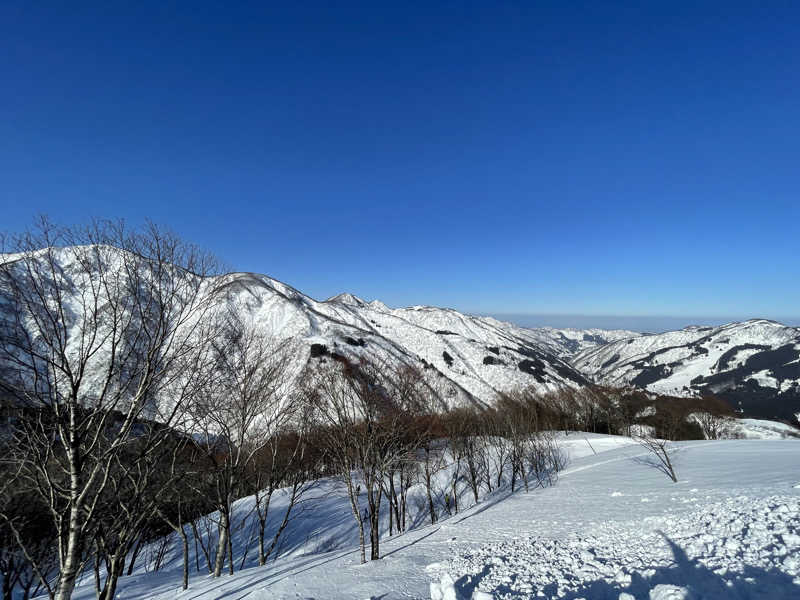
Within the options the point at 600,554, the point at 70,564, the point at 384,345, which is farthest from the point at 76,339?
the point at 384,345

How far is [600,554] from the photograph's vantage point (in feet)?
31.6

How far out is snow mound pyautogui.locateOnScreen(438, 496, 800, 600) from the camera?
7.10 meters

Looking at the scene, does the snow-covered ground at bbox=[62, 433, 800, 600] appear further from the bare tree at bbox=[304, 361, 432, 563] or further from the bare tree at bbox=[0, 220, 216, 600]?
the bare tree at bbox=[0, 220, 216, 600]

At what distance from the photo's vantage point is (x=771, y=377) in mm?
195625

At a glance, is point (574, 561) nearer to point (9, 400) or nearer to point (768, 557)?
point (768, 557)

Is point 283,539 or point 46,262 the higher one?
point 46,262

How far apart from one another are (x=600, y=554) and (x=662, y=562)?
160cm

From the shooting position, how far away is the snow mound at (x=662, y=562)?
710 cm

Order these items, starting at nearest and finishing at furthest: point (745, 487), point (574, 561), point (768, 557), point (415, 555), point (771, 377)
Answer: point (768, 557)
point (574, 561)
point (415, 555)
point (745, 487)
point (771, 377)

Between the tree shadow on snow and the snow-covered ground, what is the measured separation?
0.02 metres

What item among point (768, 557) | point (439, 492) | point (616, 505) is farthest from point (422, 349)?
point (768, 557)

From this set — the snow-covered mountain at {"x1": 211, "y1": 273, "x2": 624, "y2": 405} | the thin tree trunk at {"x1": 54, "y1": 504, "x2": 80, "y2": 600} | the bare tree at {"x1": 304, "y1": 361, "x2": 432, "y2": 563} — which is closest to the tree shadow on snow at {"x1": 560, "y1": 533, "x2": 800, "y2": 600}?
the bare tree at {"x1": 304, "y1": 361, "x2": 432, "y2": 563}

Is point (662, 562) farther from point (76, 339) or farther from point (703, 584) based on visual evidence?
point (76, 339)

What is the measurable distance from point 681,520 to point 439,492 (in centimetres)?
2697
